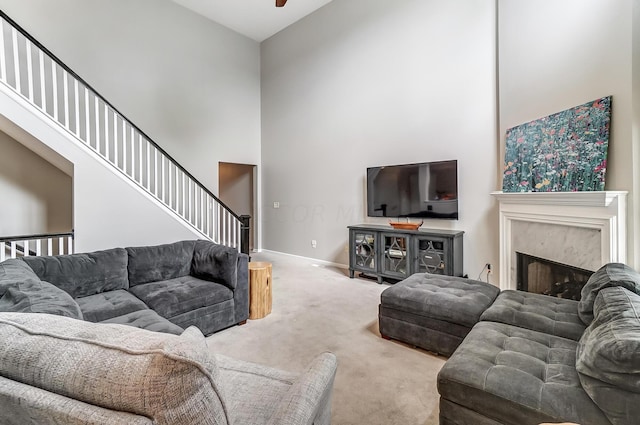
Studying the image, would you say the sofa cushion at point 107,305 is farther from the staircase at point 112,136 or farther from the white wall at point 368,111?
the white wall at point 368,111

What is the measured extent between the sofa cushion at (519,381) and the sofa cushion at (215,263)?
208 centimetres

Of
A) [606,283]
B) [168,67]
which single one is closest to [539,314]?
[606,283]

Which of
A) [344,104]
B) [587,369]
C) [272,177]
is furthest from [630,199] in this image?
[272,177]

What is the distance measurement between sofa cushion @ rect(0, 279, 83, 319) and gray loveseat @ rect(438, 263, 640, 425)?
74.2 inches

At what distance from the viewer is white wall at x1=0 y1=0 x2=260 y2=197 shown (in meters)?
4.59

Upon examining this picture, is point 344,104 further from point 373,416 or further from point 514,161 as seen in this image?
point 373,416

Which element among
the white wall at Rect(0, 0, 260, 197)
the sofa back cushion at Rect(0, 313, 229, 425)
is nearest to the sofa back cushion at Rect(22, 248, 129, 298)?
the sofa back cushion at Rect(0, 313, 229, 425)

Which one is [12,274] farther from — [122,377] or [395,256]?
[395,256]

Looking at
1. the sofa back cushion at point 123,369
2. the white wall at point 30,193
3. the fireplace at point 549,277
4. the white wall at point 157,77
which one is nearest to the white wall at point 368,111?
the fireplace at point 549,277

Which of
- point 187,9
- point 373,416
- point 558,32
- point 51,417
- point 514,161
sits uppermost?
point 187,9

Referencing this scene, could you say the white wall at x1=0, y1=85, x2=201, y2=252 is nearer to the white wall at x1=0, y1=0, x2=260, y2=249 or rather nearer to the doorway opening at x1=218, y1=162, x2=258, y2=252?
the white wall at x1=0, y1=0, x2=260, y2=249

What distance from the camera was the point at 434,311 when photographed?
95.7 inches

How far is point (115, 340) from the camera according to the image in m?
0.71

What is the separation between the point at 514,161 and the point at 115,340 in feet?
12.8
